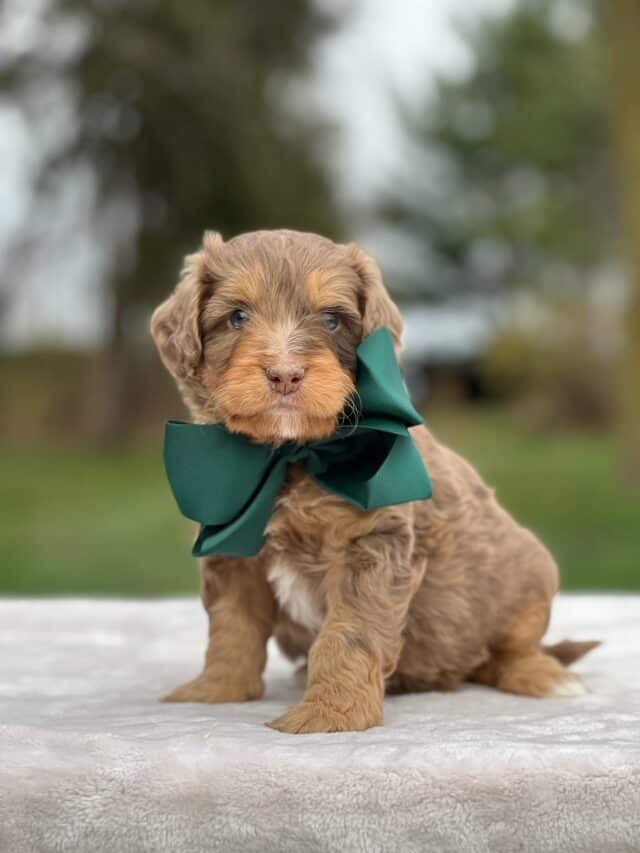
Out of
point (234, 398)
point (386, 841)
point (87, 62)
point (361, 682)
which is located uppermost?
point (87, 62)

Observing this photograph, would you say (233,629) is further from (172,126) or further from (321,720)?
(172,126)

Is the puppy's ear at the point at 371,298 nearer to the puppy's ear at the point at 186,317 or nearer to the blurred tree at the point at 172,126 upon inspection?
the puppy's ear at the point at 186,317

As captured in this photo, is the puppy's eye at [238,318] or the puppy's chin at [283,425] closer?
the puppy's chin at [283,425]

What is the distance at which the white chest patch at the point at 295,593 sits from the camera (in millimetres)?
3289

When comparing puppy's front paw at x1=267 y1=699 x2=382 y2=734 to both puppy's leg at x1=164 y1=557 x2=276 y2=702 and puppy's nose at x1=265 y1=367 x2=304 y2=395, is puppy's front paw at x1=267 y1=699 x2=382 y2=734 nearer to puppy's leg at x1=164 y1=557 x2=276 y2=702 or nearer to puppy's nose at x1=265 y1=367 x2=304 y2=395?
puppy's leg at x1=164 y1=557 x2=276 y2=702

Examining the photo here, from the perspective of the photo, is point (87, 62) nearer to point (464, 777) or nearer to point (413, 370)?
point (413, 370)

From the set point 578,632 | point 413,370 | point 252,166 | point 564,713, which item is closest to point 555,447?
point 252,166

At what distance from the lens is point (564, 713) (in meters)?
3.29

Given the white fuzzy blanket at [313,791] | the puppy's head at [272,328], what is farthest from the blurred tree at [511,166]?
the white fuzzy blanket at [313,791]

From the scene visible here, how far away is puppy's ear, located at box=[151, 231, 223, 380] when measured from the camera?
3156mm

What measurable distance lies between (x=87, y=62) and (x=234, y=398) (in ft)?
→ 47.6

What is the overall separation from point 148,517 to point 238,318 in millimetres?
9860

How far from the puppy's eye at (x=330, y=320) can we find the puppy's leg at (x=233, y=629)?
2.53 feet

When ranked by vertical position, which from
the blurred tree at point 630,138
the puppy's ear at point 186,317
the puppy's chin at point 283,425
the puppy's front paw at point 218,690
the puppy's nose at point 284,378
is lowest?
the puppy's front paw at point 218,690
